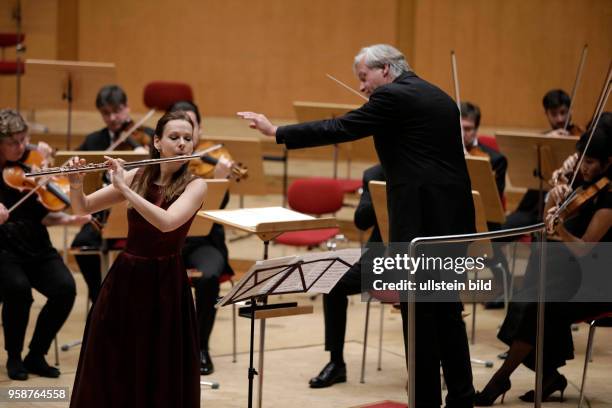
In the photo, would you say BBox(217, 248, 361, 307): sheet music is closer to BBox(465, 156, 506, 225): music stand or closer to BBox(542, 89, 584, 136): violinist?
BBox(465, 156, 506, 225): music stand

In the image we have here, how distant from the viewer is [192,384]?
11.2 feet

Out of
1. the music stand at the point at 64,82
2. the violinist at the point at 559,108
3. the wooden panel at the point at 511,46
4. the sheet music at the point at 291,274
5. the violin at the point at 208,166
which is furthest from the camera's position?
the wooden panel at the point at 511,46

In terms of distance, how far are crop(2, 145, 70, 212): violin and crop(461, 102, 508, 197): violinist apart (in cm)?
211

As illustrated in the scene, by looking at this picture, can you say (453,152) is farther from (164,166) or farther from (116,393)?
(116,393)

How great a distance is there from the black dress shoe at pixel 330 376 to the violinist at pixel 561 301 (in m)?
0.65

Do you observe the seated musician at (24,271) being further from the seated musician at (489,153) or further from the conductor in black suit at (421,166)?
the seated musician at (489,153)

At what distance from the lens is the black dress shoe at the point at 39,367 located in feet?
14.5

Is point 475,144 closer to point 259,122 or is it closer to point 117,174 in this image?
point 259,122

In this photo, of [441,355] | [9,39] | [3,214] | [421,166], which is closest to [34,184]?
[3,214]

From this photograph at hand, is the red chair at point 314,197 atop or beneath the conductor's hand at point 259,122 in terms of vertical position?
beneath

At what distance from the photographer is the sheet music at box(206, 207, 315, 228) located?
3.63m

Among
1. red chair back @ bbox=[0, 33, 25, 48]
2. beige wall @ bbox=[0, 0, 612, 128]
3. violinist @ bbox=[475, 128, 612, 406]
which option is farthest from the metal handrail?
beige wall @ bbox=[0, 0, 612, 128]

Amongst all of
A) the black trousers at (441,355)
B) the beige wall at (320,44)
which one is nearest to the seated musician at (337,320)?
the black trousers at (441,355)

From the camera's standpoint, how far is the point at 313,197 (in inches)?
229
